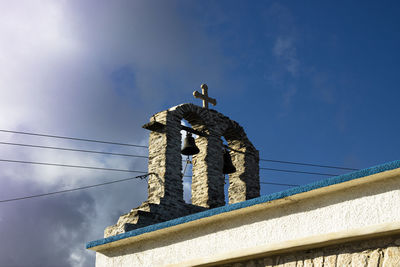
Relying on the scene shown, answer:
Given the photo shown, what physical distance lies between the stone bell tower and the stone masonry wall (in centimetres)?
378

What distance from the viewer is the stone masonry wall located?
434 cm

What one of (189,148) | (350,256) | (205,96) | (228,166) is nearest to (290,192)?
(350,256)

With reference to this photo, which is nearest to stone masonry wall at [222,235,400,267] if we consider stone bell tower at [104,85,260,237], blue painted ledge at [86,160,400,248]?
blue painted ledge at [86,160,400,248]

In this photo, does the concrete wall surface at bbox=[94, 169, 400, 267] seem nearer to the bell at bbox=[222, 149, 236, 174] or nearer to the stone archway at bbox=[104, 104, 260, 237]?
the stone archway at bbox=[104, 104, 260, 237]

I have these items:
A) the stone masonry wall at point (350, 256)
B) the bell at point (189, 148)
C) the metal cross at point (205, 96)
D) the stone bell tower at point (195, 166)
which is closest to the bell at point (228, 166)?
the stone bell tower at point (195, 166)

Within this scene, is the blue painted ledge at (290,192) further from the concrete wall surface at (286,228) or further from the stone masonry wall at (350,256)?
the stone masonry wall at (350,256)

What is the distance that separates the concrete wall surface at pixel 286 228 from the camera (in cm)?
446

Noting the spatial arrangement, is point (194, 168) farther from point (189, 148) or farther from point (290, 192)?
point (290, 192)

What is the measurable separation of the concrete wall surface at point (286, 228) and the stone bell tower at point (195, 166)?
2224mm

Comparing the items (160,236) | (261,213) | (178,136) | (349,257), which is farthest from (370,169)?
(178,136)

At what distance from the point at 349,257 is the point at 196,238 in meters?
1.89

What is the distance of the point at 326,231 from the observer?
15.5ft

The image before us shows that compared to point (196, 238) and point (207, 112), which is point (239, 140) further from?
point (196, 238)

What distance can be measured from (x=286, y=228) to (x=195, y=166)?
5077mm
